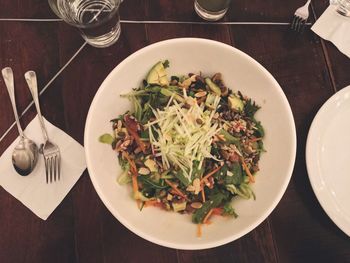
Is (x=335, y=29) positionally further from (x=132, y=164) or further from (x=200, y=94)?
(x=132, y=164)

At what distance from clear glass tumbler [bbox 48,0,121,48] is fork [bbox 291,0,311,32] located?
1.88 ft

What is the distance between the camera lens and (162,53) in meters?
0.97

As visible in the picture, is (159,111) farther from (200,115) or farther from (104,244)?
(104,244)

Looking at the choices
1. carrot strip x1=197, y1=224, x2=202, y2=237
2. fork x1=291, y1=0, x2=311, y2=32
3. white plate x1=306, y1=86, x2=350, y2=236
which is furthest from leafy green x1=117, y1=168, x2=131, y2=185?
fork x1=291, y1=0, x2=311, y2=32

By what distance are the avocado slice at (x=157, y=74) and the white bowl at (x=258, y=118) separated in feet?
0.06

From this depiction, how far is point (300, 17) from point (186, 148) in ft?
2.01

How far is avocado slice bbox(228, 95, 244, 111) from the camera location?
0.99 m

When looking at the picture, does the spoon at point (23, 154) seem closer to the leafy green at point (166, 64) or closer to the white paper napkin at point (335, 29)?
the leafy green at point (166, 64)

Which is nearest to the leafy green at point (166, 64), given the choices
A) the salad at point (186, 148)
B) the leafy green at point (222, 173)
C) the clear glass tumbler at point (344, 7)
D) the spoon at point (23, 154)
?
the salad at point (186, 148)

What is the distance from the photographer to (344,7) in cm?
121

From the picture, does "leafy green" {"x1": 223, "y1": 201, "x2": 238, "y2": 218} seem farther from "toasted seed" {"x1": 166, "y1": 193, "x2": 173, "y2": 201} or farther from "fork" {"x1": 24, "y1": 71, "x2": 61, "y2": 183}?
"fork" {"x1": 24, "y1": 71, "x2": 61, "y2": 183}

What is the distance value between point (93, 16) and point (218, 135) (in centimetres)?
55

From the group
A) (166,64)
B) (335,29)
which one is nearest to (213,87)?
(166,64)

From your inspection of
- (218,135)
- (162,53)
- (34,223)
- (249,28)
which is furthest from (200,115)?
(34,223)
